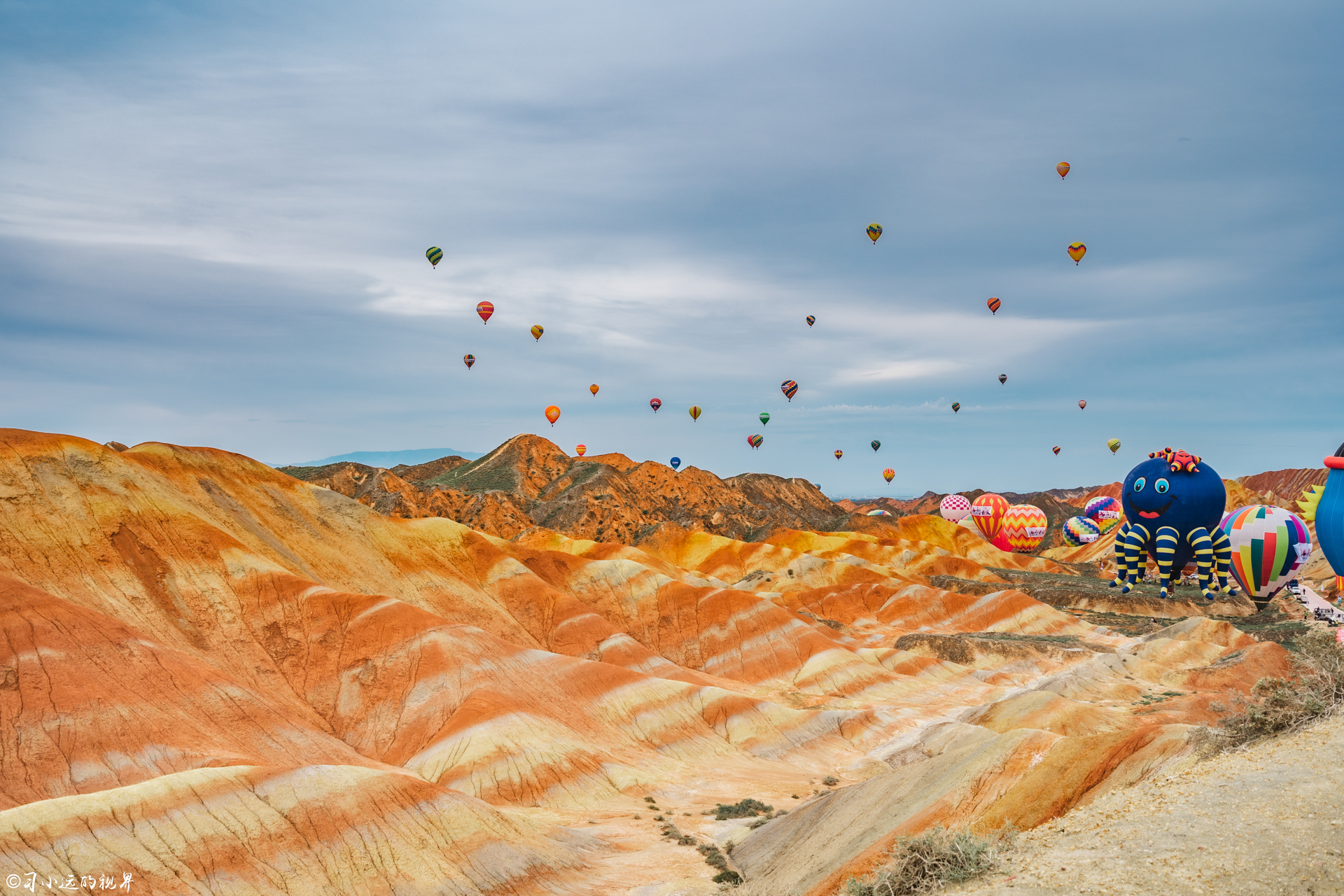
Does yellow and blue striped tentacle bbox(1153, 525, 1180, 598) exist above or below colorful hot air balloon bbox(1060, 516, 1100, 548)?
above

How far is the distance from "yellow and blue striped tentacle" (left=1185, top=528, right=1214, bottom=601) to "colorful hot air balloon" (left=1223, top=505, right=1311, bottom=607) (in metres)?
5.05

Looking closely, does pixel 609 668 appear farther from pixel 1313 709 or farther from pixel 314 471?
pixel 314 471

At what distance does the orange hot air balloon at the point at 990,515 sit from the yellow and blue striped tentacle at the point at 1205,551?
8346 centimetres

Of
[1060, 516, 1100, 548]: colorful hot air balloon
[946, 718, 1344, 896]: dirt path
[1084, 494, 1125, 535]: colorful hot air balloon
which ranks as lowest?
[1060, 516, 1100, 548]: colorful hot air balloon

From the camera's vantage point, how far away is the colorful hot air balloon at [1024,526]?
145875mm

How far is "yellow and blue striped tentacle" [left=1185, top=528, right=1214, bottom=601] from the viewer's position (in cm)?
6512

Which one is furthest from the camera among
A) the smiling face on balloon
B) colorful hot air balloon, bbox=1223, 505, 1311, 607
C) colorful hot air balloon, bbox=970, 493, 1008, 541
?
colorful hot air balloon, bbox=970, 493, 1008, 541

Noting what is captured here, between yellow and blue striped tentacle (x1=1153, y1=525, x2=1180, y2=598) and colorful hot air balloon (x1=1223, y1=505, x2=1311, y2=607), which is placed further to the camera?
colorful hot air balloon (x1=1223, y1=505, x2=1311, y2=607)

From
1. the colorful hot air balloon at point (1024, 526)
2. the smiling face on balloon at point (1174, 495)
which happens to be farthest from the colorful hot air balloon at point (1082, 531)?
the smiling face on balloon at point (1174, 495)

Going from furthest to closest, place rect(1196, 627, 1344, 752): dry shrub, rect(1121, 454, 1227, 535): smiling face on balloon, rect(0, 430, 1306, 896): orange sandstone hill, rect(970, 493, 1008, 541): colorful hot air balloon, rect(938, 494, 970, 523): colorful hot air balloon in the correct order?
rect(938, 494, 970, 523): colorful hot air balloon → rect(970, 493, 1008, 541): colorful hot air balloon → rect(1121, 454, 1227, 535): smiling face on balloon → rect(0, 430, 1306, 896): orange sandstone hill → rect(1196, 627, 1344, 752): dry shrub

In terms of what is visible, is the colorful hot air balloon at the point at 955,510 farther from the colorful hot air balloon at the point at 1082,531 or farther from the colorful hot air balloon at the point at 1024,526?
the colorful hot air balloon at the point at 1024,526

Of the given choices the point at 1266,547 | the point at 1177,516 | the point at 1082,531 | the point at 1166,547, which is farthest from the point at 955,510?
the point at 1177,516

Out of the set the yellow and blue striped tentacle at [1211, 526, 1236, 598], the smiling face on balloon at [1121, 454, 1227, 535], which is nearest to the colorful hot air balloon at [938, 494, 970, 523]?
the yellow and blue striped tentacle at [1211, 526, 1236, 598]

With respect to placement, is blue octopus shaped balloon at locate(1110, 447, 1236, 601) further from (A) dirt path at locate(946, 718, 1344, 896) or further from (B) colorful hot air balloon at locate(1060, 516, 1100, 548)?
(B) colorful hot air balloon at locate(1060, 516, 1100, 548)
